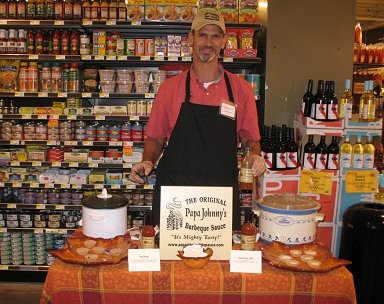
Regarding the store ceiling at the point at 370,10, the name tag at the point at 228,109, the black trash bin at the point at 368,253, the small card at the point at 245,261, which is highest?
the store ceiling at the point at 370,10

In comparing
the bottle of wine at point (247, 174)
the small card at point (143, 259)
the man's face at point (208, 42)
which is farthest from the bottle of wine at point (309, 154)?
the small card at point (143, 259)

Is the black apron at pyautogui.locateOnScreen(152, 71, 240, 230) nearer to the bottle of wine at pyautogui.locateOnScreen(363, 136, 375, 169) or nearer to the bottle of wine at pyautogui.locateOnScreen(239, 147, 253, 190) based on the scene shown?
the bottle of wine at pyautogui.locateOnScreen(239, 147, 253, 190)

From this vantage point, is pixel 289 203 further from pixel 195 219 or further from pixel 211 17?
pixel 211 17

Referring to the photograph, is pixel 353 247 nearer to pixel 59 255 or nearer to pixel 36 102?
pixel 59 255

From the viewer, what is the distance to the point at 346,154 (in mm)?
3762

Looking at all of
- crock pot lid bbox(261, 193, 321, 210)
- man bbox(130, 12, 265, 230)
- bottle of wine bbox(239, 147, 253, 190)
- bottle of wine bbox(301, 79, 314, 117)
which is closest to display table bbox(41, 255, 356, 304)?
crock pot lid bbox(261, 193, 321, 210)

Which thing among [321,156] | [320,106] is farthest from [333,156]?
[320,106]

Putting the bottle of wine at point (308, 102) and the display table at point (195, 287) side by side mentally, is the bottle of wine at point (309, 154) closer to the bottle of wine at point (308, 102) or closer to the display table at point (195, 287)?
the bottle of wine at point (308, 102)

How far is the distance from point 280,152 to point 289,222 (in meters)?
2.08

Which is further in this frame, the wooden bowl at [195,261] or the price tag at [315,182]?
the price tag at [315,182]

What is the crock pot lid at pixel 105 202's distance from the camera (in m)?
1.80

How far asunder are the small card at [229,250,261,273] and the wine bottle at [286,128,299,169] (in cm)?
228

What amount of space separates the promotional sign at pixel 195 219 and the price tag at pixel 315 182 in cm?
225

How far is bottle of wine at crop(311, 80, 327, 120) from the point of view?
12.4 ft
